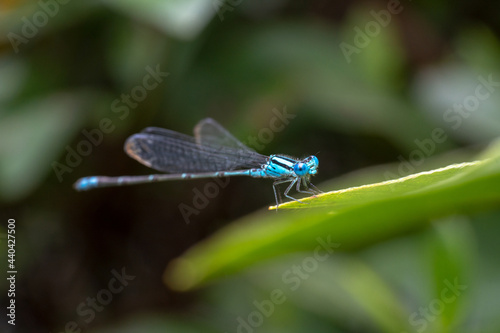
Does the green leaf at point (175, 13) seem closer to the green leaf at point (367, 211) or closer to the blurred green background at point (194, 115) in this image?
the blurred green background at point (194, 115)

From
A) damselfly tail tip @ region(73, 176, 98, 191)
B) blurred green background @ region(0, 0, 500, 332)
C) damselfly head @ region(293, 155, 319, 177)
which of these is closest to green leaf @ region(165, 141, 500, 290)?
damselfly head @ region(293, 155, 319, 177)

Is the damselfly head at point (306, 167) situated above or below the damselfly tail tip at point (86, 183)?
above

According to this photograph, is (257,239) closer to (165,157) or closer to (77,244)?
(165,157)

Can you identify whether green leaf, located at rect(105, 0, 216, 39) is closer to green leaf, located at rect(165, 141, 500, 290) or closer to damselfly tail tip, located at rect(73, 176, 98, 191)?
damselfly tail tip, located at rect(73, 176, 98, 191)

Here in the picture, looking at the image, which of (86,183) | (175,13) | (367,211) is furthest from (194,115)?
(367,211)

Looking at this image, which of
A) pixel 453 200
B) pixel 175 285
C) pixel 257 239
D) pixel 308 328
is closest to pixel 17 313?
pixel 175 285

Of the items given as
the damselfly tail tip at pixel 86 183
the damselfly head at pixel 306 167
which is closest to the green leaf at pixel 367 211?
the damselfly head at pixel 306 167
